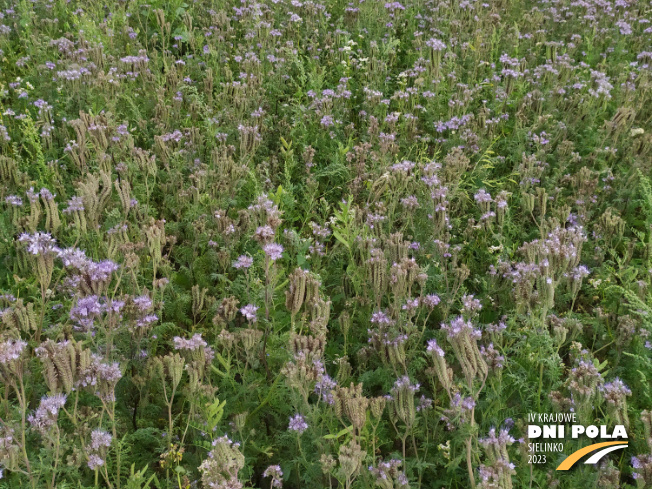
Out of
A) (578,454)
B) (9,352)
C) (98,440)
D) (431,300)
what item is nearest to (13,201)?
(9,352)

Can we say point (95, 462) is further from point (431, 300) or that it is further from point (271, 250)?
point (431, 300)

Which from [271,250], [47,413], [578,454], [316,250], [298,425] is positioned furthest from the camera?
[316,250]

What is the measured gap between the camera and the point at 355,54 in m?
6.66

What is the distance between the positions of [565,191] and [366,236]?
7.09 feet

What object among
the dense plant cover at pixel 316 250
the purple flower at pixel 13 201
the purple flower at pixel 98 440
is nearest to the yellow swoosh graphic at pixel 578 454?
the dense plant cover at pixel 316 250

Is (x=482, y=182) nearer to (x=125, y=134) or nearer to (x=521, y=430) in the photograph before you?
(x=521, y=430)

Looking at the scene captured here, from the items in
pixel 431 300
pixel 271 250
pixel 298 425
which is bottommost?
pixel 298 425

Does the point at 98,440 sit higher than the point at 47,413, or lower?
lower

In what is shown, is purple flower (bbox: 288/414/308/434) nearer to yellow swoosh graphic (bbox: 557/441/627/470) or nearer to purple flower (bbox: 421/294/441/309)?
purple flower (bbox: 421/294/441/309)

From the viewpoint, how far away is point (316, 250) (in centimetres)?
372

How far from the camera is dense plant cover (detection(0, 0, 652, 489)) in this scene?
264cm

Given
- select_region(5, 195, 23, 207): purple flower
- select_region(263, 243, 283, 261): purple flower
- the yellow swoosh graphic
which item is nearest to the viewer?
the yellow swoosh graphic

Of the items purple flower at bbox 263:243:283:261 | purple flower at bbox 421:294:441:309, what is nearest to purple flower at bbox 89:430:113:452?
purple flower at bbox 263:243:283:261

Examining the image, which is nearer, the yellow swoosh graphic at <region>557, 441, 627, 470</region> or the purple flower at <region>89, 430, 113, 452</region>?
the purple flower at <region>89, 430, 113, 452</region>
